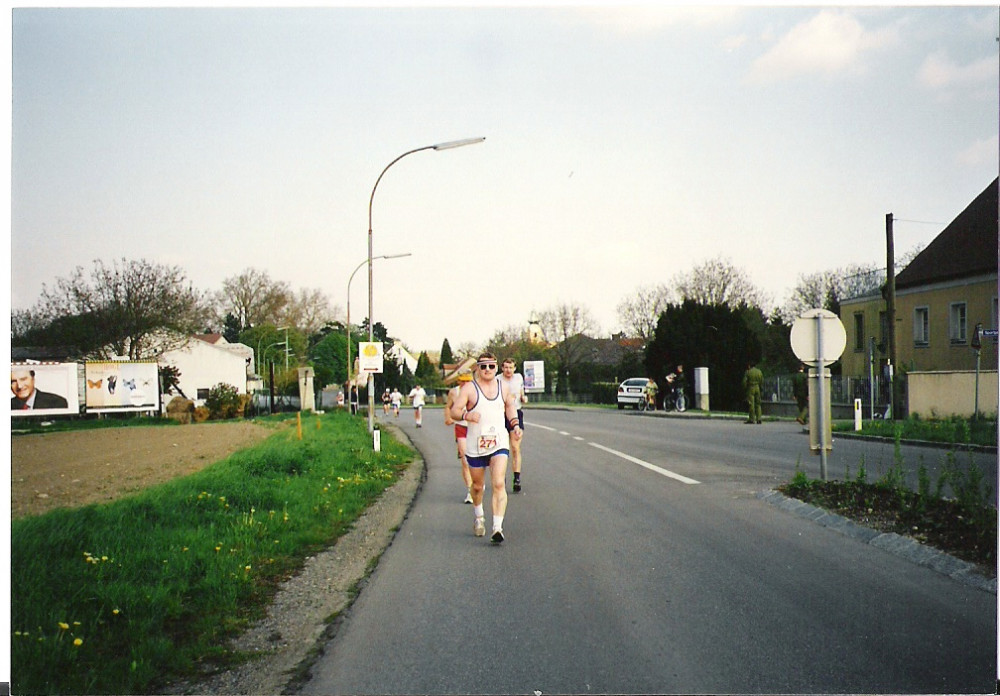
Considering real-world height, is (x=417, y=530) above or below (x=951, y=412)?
below

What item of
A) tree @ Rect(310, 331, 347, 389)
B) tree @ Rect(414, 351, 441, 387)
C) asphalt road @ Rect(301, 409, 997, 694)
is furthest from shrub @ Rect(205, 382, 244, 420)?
tree @ Rect(414, 351, 441, 387)

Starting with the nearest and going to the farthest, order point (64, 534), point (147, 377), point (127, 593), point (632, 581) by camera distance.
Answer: point (127, 593) < point (64, 534) < point (632, 581) < point (147, 377)

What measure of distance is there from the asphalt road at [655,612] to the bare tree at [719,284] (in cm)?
196

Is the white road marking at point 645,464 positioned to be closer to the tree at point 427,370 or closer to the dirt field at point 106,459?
the tree at point 427,370

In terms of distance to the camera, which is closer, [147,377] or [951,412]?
[951,412]

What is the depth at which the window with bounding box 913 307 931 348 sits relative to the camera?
6133 millimetres

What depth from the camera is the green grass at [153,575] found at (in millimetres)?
4277

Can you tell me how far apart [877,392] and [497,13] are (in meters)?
4.29

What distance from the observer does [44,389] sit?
5.36 metres

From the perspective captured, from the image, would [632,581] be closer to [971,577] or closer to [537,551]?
[537,551]

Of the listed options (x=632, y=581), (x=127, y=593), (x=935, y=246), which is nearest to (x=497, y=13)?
(x=935, y=246)

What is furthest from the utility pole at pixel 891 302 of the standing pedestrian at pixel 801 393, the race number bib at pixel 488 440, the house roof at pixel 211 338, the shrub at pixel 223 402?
the shrub at pixel 223 402

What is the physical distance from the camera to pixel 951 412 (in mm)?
5711

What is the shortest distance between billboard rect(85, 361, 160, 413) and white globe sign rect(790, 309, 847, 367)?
4939 mm
